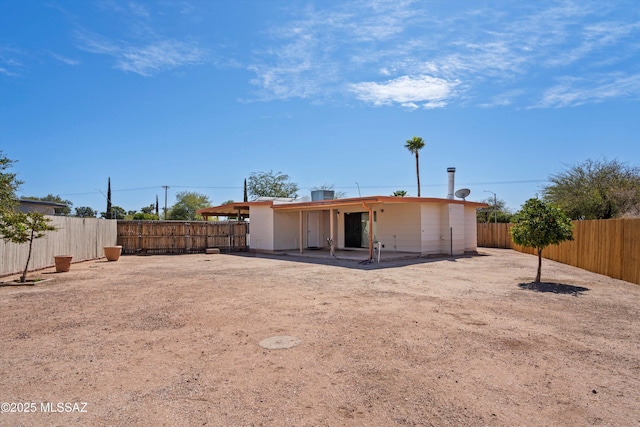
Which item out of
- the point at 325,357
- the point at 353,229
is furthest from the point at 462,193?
the point at 325,357

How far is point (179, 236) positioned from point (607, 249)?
1820 centimetres

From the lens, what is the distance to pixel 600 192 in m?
21.3

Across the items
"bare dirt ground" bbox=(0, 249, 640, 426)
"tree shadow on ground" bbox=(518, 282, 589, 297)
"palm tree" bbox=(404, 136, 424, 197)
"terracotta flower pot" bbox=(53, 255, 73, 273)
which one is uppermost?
"palm tree" bbox=(404, 136, 424, 197)

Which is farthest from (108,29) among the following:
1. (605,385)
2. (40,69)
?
(605,385)

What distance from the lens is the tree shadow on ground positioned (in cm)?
817

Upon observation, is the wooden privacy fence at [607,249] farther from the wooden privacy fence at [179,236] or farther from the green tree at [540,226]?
the wooden privacy fence at [179,236]

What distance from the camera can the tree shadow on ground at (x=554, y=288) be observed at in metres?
8.17

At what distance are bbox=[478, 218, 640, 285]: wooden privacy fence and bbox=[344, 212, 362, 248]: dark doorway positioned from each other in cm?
824

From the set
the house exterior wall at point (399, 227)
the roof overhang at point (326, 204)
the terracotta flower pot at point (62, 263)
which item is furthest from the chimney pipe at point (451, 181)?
the terracotta flower pot at point (62, 263)

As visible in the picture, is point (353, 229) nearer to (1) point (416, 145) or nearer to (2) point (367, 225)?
(2) point (367, 225)

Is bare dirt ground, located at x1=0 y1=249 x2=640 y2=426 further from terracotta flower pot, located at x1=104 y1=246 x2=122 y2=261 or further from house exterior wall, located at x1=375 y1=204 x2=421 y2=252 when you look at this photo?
house exterior wall, located at x1=375 y1=204 x2=421 y2=252

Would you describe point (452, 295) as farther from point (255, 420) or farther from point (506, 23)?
point (506, 23)

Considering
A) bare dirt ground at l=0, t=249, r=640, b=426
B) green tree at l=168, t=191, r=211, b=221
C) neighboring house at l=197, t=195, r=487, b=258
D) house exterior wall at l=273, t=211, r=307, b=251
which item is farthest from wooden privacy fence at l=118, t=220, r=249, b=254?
green tree at l=168, t=191, r=211, b=221

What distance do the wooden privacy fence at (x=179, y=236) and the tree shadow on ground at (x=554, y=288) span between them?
15.4 metres
